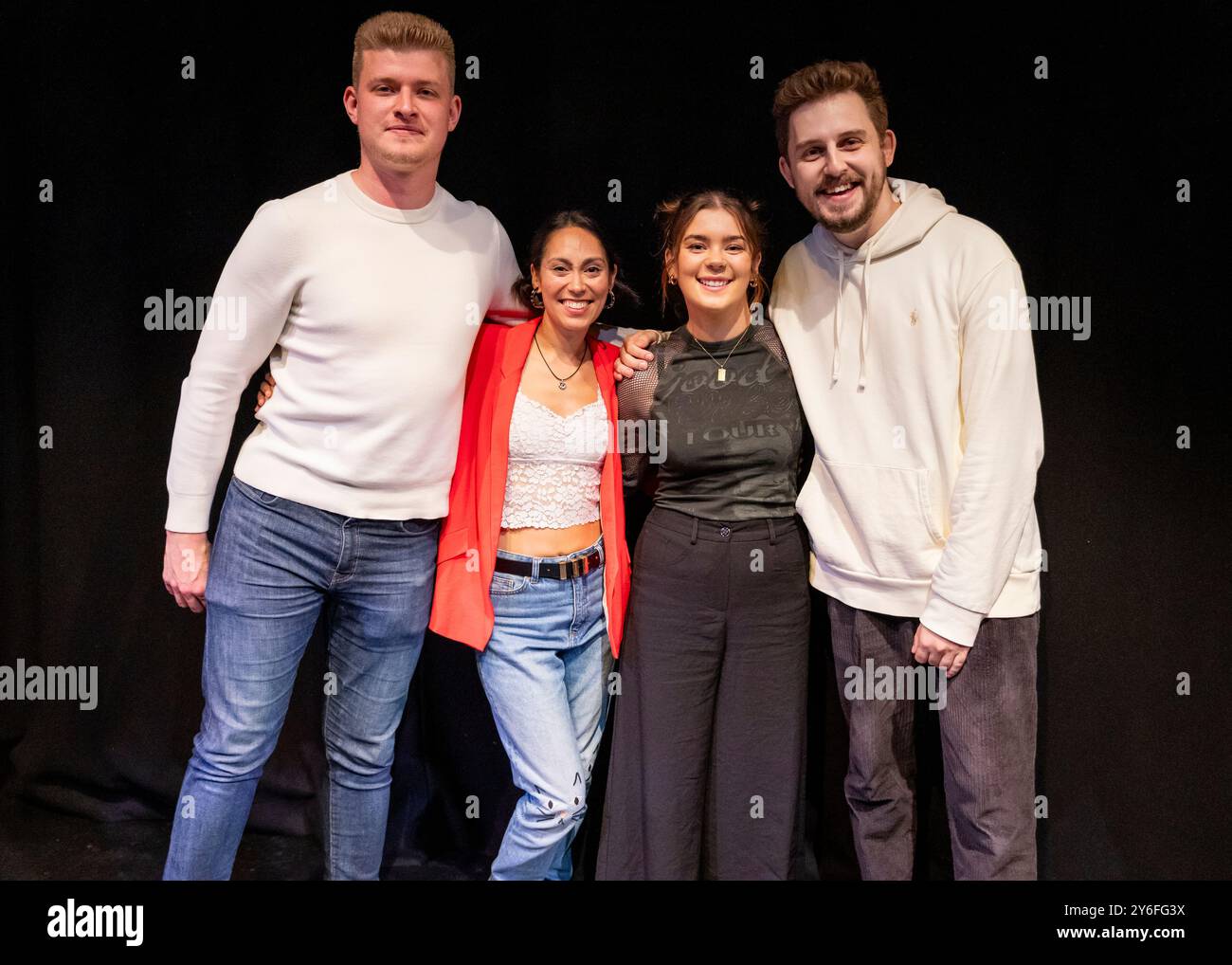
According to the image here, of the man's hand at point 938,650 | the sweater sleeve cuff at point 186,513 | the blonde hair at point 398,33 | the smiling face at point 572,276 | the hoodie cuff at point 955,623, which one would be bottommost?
the man's hand at point 938,650

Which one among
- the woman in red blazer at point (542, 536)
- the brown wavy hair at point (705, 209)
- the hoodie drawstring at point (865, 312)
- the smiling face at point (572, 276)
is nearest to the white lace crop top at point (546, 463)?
the woman in red blazer at point (542, 536)

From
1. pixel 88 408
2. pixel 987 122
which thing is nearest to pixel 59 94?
pixel 88 408

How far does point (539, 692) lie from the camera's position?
88.7 inches

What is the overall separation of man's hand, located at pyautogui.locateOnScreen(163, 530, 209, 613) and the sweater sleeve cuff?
16 millimetres

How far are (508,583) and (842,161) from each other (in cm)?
118

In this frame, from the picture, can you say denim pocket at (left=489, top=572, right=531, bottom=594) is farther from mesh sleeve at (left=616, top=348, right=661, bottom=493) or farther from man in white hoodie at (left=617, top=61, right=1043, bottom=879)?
man in white hoodie at (left=617, top=61, right=1043, bottom=879)

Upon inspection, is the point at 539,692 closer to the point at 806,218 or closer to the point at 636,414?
the point at 636,414

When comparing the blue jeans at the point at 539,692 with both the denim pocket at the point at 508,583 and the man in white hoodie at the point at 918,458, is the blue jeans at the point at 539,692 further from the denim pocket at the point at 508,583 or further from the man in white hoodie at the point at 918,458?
the man in white hoodie at the point at 918,458

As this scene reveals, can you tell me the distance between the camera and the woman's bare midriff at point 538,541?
7.38ft

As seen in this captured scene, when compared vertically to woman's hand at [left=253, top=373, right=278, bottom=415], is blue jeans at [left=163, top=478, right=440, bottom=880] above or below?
below

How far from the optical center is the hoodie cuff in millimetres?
2113

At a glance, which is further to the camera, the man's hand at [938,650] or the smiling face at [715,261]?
the smiling face at [715,261]

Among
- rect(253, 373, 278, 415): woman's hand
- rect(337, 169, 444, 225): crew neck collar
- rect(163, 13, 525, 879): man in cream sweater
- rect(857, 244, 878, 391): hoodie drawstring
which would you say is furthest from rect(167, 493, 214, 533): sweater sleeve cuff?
rect(857, 244, 878, 391): hoodie drawstring

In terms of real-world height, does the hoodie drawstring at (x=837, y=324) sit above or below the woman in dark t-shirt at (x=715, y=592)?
above
